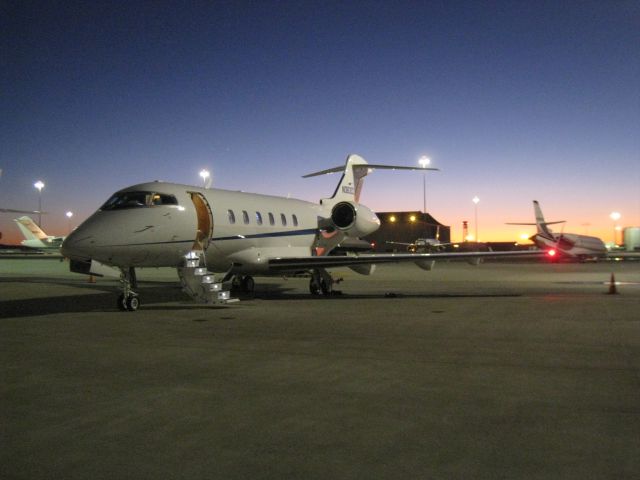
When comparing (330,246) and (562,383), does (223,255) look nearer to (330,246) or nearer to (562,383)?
(330,246)

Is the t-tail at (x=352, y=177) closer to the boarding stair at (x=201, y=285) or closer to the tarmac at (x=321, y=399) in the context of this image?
the boarding stair at (x=201, y=285)

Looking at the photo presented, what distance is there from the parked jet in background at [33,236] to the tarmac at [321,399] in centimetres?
5706

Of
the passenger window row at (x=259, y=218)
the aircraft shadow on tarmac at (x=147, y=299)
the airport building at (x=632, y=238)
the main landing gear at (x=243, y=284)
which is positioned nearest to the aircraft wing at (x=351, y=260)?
the aircraft shadow on tarmac at (x=147, y=299)

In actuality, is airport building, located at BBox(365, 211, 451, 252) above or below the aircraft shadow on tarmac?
above

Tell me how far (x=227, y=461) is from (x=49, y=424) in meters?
1.60

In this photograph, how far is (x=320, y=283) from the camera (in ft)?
56.5

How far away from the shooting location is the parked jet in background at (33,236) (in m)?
61.6

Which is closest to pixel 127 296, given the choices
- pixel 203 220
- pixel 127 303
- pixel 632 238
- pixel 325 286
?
pixel 127 303

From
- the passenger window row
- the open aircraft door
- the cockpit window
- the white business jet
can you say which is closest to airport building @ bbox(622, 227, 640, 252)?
the white business jet

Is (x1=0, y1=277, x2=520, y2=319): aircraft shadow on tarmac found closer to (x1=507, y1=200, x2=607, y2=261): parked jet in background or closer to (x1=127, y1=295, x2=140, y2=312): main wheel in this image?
(x1=127, y1=295, x2=140, y2=312): main wheel

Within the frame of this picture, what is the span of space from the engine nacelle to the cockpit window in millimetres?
7569

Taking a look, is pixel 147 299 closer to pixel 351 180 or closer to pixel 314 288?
pixel 314 288

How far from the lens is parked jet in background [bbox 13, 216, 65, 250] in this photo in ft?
202

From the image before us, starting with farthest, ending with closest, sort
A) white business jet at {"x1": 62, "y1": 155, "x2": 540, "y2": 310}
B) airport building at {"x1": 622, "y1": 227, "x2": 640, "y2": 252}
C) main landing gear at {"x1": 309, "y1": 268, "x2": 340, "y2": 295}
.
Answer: airport building at {"x1": 622, "y1": 227, "x2": 640, "y2": 252} < main landing gear at {"x1": 309, "y1": 268, "x2": 340, "y2": 295} < white business jet at {"x1": 62, "y1": 155, "x2": 540, "y2": 310}
